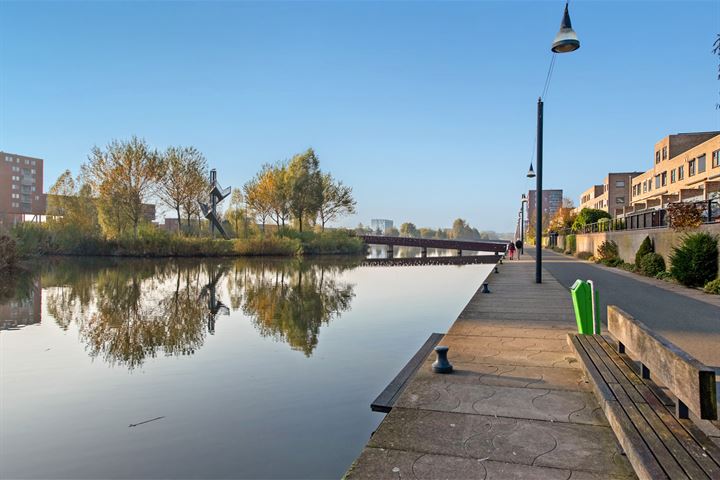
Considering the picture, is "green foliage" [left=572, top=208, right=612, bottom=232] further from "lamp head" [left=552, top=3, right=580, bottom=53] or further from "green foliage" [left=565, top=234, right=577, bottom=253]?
"lamp head" [left=552, top=3, right=580, bottom=53]

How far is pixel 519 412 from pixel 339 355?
504 cm

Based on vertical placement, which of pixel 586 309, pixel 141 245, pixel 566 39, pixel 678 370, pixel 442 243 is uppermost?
pixel 566 39

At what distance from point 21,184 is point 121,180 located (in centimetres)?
10105

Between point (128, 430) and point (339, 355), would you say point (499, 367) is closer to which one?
point (339, 355)

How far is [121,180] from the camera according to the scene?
4647 centimetres

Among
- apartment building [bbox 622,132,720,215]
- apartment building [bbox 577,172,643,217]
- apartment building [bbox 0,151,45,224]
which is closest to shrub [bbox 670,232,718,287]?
apartment building [bbox 622,132,720,215]

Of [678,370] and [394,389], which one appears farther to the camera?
[394,389]

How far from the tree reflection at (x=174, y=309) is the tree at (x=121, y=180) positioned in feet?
77.2

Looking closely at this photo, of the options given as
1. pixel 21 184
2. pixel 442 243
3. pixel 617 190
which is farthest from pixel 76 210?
pixel 21 184

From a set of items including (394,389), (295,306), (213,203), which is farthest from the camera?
(213,203)

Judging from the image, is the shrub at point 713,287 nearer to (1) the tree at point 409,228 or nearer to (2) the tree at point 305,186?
(2) the tree at point 305,186

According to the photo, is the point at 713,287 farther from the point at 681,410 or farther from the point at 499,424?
the point at 499,424

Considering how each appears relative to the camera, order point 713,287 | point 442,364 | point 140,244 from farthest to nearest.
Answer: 1. point 140,244
2. point 713,287
3. point 442,364

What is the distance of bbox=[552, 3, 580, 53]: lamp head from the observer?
35.9ft
